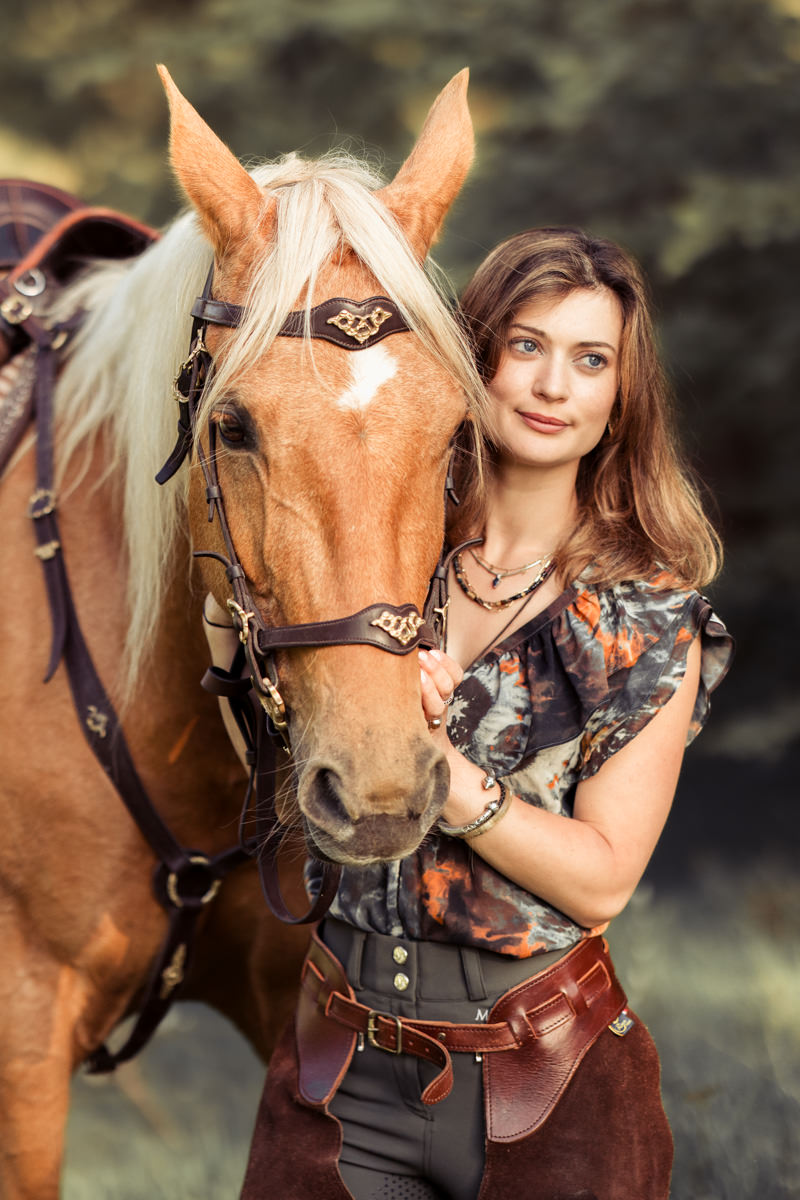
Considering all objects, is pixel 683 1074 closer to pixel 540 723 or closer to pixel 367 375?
pixel 540 723

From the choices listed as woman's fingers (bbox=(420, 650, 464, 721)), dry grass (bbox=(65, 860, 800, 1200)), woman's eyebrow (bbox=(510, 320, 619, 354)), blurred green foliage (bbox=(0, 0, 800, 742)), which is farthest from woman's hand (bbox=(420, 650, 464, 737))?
blurred green foliage (bbox=(0, 0, 800, 742))

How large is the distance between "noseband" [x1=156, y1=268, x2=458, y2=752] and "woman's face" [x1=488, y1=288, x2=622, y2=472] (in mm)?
135

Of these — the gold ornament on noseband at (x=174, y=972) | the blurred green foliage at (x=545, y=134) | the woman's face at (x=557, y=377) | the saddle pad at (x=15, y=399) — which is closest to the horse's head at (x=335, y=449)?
the woman's face at (x=557, y=377)

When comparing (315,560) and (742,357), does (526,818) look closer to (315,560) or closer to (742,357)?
(315,560)

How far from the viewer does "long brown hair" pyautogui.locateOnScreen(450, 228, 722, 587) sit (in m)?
1.39

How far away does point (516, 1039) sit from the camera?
4.10ft

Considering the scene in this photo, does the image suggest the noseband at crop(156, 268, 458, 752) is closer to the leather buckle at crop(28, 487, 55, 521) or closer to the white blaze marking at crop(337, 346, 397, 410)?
the white blaze marking at crop(337, 346, 397, 410)

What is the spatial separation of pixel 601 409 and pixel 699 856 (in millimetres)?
2719

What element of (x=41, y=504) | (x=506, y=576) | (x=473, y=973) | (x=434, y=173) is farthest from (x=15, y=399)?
(x=473, y=973)

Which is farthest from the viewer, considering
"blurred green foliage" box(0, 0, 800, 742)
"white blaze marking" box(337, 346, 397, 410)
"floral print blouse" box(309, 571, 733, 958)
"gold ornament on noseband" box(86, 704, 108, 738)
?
"blurred green foliage" box(0, 0, 800, 742)

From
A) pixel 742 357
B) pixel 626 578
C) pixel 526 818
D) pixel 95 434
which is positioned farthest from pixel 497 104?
pixel 526 818

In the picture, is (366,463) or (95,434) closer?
(366,463)

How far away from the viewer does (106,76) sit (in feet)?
12.2

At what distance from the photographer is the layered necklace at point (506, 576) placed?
Result: 1.40 meters
